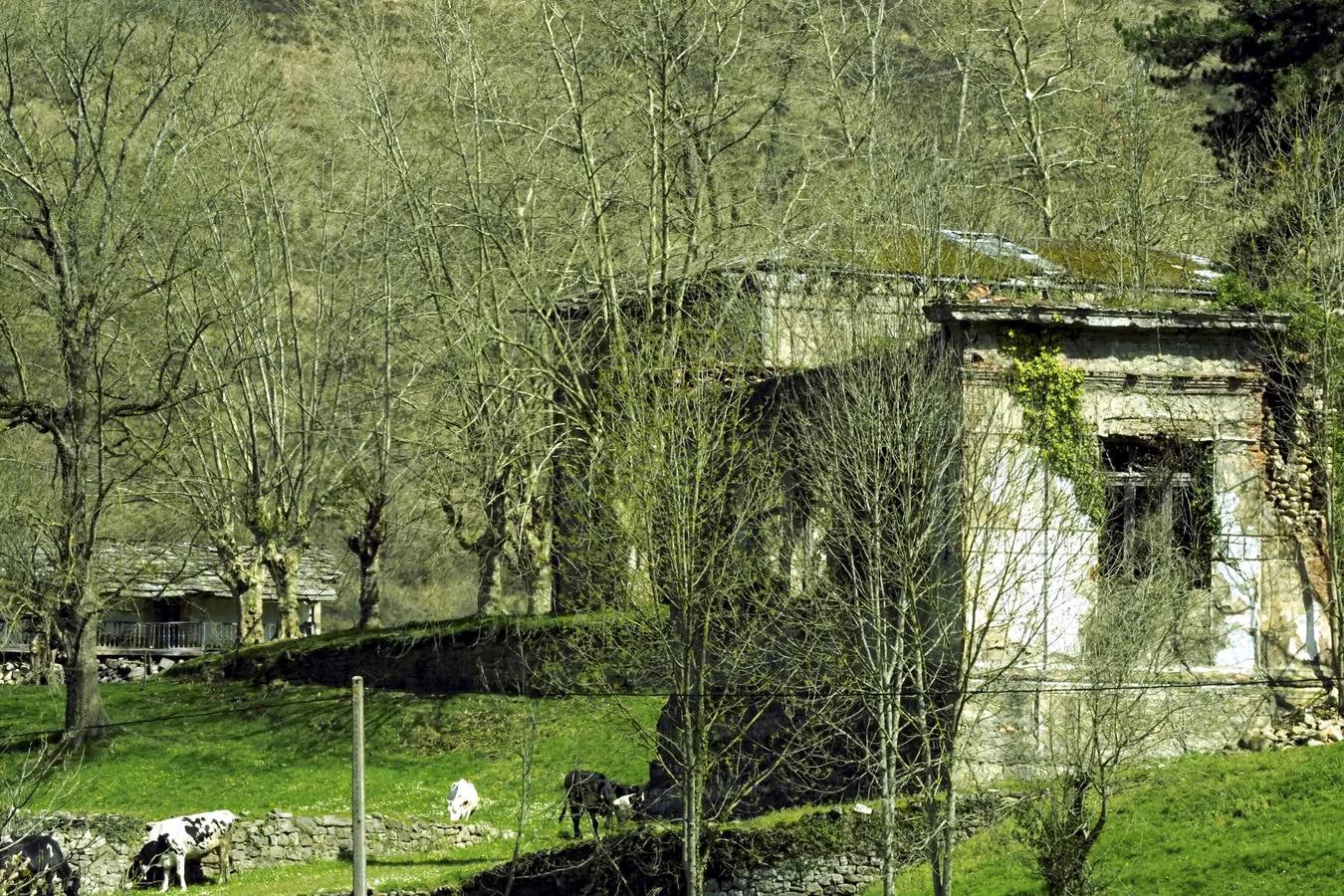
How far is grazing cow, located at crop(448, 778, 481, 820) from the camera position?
28.7 meters

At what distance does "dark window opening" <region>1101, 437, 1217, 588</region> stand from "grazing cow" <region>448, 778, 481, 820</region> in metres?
11.0

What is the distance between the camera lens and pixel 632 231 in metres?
42.0

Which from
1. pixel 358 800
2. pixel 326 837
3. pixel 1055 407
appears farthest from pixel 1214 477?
pixel 326 837

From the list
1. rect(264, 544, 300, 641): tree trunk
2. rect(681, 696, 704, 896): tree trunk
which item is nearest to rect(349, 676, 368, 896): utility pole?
rect(681, 696, 704, 896): tree trunk

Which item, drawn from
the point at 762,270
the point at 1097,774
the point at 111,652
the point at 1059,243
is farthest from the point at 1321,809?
the point at 111,652

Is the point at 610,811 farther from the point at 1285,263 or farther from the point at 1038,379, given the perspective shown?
the point at 1285,263

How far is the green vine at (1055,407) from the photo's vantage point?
23.8m

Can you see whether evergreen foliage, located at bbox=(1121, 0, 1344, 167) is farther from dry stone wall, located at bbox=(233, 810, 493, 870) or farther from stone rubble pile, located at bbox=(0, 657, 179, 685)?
stone rubble pile, located at bbox=(0, 657, 179, 685)

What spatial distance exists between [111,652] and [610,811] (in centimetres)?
3681

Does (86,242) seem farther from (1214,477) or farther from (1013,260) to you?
(1214,477)

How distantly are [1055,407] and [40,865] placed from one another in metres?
14.9

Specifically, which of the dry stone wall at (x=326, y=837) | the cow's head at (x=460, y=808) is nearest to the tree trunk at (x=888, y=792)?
the dry stone wall at (x=326, y=837)

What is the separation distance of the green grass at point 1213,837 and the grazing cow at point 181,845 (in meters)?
9.87

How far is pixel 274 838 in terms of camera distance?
27297mm
